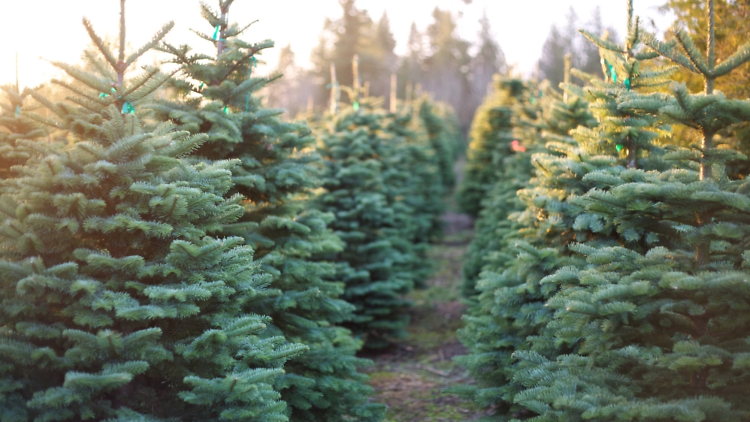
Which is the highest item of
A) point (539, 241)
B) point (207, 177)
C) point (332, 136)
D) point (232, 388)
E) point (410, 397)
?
point (332, 136)

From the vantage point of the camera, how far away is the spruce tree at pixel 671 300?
123 inches

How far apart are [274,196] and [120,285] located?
254 cm

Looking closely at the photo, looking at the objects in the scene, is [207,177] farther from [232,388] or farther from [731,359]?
[731,359]

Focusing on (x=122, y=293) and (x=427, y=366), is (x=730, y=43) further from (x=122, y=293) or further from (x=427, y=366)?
(x=122, y=293)

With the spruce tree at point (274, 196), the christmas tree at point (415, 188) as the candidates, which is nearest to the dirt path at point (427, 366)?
the christmas tree at point (415, 188)

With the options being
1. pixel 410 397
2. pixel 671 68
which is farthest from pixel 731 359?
pixel 410 397

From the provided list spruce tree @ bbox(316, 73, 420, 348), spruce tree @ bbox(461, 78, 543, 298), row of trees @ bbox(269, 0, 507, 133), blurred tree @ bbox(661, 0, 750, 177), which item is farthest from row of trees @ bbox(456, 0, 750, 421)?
row of trees @ bbox(269, 0, 507, 133)

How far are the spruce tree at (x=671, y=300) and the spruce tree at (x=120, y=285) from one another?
2.20 m

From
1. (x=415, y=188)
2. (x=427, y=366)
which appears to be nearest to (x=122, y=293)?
(x=427, y=366)

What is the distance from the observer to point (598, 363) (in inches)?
146

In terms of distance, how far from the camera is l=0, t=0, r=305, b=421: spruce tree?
10.0 feet

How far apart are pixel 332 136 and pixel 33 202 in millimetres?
6576

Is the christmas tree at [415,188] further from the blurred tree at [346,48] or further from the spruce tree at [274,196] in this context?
the blurred tree at [346,48]

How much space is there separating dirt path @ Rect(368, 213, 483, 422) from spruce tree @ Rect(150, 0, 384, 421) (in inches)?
55.0
